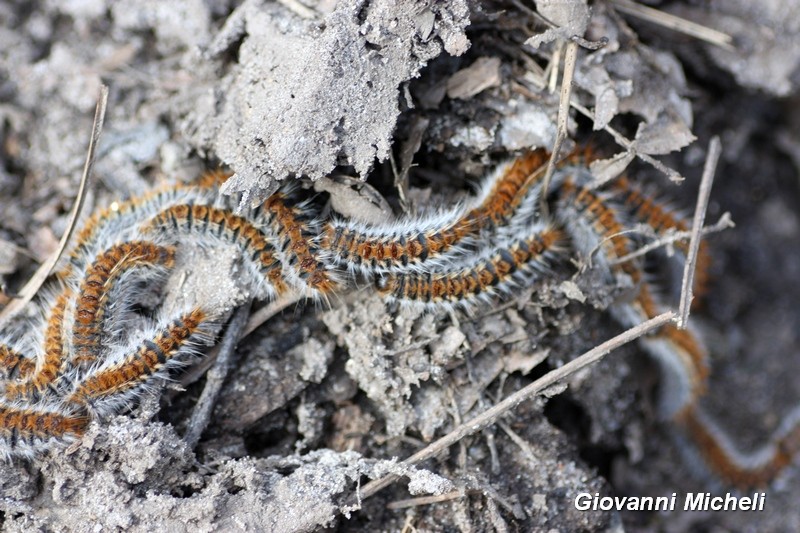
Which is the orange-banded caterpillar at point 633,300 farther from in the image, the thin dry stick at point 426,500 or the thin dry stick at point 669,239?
the thin dry stick at point 426,500

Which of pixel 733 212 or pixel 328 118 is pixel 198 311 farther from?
pixel 733 212

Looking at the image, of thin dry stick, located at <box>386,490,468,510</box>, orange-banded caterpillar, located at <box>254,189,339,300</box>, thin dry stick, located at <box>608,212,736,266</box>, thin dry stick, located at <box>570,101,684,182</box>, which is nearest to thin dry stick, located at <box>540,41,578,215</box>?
thin dry stick, located at <box>570,101,684,182</box>

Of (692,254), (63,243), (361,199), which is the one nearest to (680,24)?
(692,254)

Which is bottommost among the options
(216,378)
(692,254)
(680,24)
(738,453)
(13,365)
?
(738,453)

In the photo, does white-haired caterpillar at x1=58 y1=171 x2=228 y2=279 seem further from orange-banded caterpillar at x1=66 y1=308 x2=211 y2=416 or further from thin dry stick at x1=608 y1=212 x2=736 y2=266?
thin dry stick at x1=608 y1=212 x2=736 y2=266

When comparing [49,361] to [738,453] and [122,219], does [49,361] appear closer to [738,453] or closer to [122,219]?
[122,219]

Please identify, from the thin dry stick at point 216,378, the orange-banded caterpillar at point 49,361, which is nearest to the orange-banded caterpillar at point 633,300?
the thin dry stick at point 216,378
